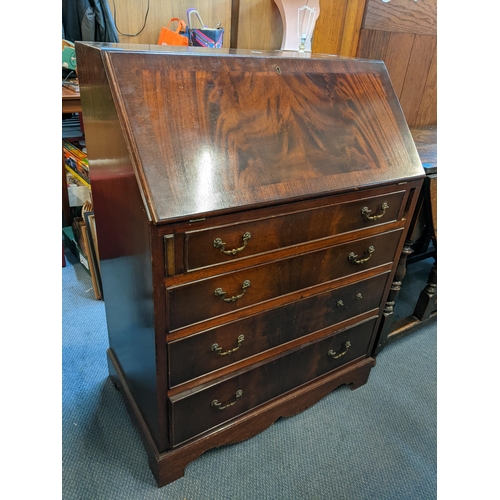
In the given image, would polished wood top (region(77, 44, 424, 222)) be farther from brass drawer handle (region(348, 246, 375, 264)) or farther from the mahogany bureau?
brass drawer handle (region(348, 246, 375, 264))

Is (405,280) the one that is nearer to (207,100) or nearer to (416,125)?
(416,125)

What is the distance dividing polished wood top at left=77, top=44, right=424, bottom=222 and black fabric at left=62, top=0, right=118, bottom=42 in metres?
0.96

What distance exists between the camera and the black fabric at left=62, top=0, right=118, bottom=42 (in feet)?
5.79

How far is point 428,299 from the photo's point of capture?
1.91 m

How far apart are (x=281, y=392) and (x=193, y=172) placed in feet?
2.89

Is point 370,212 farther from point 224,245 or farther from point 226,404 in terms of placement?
point 226,404

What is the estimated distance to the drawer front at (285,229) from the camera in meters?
0.89

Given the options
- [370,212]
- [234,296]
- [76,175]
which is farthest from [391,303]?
[76,175]

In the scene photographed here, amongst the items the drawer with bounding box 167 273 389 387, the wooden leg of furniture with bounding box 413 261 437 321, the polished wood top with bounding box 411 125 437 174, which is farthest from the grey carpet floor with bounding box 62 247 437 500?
the polished wood top with bounding box 411 125 437 174

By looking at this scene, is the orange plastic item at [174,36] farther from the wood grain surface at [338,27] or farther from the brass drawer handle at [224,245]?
the brass drawer handle at [224,245]

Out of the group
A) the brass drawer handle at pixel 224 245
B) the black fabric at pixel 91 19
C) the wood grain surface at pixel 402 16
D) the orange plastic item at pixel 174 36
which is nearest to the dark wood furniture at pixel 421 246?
the wood grain surface at pixel 402 16

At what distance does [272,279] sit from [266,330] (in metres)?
0.18

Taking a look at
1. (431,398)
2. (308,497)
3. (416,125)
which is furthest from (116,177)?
(416,125)

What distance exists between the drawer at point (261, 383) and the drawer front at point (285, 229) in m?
0.43
